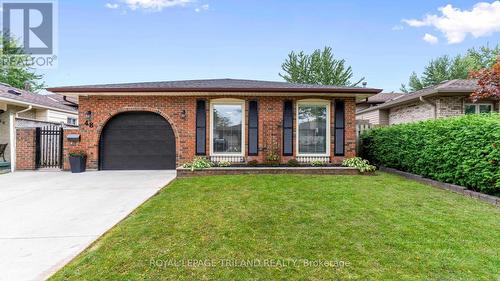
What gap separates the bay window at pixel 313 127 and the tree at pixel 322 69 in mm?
20801

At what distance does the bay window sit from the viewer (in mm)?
8797

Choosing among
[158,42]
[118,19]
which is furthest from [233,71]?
[118,19]

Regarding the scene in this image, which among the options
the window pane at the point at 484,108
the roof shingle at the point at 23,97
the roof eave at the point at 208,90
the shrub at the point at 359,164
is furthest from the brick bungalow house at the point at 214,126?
the window pane at the point at 484,108

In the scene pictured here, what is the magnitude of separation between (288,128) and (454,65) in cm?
3091

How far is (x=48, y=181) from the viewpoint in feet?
22.0

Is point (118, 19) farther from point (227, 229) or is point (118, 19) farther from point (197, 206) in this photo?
point (227, 229)

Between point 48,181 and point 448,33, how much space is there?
36036 millimetres

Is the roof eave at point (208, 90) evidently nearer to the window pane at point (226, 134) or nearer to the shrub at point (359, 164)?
the window pane at point (226, 134)

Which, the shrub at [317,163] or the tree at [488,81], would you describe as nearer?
the tree at [488,81]

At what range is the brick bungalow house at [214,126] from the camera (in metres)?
8.59

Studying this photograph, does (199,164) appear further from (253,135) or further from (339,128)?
(339,128)
